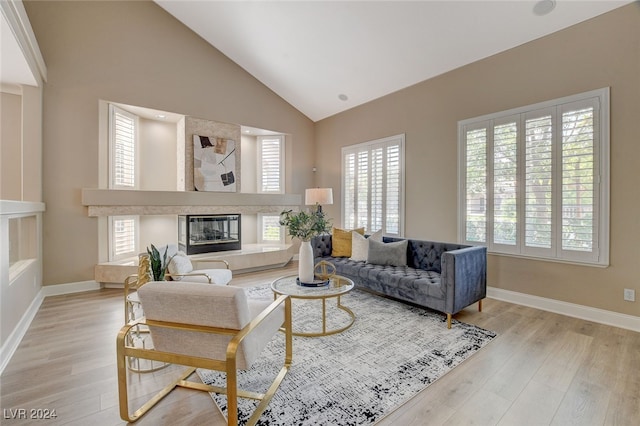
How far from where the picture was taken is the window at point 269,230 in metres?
6.64

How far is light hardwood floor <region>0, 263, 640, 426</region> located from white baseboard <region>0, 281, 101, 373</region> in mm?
56

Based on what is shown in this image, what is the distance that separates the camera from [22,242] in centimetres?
354

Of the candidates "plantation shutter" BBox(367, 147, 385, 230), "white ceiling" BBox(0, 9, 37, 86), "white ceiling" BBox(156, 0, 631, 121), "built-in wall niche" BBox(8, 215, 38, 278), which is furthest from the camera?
"plantation shutter" BBox(367, 147, 385, 230)

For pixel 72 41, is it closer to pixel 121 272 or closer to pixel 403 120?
pixel 121 272

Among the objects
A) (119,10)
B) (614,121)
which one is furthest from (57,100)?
(614,121)

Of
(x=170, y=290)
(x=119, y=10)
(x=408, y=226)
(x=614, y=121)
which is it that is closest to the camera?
(x=170, y=290)

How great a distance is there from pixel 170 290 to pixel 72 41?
474cm

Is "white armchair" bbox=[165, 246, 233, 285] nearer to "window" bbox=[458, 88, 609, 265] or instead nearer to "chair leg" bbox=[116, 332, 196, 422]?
"chair leg" bbox=[116, 332, 196, 422]

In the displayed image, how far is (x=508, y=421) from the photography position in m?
1.76

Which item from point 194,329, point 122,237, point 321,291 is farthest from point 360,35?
point 122,237

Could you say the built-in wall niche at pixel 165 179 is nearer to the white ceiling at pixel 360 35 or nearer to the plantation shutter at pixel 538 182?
the white ceiling at pixel 360 35

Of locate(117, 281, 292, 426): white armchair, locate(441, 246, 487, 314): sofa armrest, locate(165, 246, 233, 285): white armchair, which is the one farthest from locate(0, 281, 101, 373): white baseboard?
locate(441, 246, 487, 314): sofa armrest

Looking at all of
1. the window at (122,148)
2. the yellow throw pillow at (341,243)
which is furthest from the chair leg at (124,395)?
the window at (122,148)

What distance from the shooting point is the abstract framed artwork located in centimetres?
537
